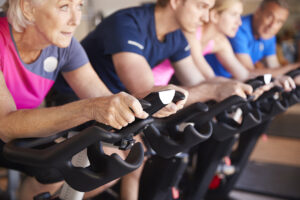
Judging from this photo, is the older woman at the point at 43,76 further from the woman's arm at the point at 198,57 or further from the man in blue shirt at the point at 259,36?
the man in blue shirt at the point at 259,36

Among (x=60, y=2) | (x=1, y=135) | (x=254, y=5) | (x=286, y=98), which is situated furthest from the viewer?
(x=254, y=5)

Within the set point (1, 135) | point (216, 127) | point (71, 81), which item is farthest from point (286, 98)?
point (1, 135)

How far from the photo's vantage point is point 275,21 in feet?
10.7

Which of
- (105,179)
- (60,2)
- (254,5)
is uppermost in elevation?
(60,2)

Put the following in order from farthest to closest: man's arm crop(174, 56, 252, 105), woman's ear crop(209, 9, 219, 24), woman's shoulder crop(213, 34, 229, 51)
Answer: woman's shoulder crop(213, 34, 229, 51)
woman's ear crop(209, 9, 219, 24)
man's arm crop(174, 56, 252, 105)

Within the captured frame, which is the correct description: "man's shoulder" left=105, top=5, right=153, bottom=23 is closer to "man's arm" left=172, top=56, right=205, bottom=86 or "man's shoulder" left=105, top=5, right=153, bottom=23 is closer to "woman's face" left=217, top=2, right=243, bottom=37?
"man's arm" left=172, top=56, right=205, bottom=86

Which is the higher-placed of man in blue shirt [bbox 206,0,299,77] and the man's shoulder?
the man's shoulder

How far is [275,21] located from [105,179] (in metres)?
A: 2.64

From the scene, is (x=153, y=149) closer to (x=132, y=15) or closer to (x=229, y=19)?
(x=132, y=15)

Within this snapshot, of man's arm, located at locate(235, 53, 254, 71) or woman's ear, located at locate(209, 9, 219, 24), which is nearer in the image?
woman's ear, located at locate(209, 9, 219, 24)

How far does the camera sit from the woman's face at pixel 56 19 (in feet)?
4.49

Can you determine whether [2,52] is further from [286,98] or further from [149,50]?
[286,98]

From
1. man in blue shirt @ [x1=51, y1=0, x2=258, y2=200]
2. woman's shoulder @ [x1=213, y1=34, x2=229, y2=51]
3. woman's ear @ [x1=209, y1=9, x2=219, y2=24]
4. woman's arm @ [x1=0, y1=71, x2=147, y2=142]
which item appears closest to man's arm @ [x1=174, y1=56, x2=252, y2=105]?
man in blue shirt @ [x1=51, y1=0, x2=258, y2=200]

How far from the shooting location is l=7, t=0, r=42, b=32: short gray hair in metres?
1.39
